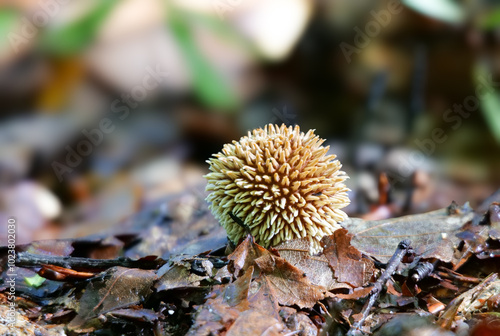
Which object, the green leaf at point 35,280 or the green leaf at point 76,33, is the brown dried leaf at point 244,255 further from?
the green leaf at point 76,33

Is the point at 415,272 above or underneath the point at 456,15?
underneath

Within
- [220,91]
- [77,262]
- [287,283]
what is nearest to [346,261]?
[287,283]

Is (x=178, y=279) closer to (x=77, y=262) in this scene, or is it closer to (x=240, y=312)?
(x=240, y=312)

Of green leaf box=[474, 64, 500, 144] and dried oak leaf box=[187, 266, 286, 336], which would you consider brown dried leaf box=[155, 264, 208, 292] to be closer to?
dried oak leaf box=[187, 266, 286, 336]

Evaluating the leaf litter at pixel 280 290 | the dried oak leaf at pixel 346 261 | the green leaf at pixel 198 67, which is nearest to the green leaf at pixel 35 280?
the leaf litter at pixel 280 290

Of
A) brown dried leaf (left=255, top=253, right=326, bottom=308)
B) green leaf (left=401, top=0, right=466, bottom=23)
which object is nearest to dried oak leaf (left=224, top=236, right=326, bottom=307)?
brown dried leaf (left=255, top=253, right=326, bottom=308)

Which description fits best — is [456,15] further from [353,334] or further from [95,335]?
[95,335]

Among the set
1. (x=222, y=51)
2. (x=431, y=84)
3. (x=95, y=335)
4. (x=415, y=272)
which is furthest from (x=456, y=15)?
(x=95, y=335)
